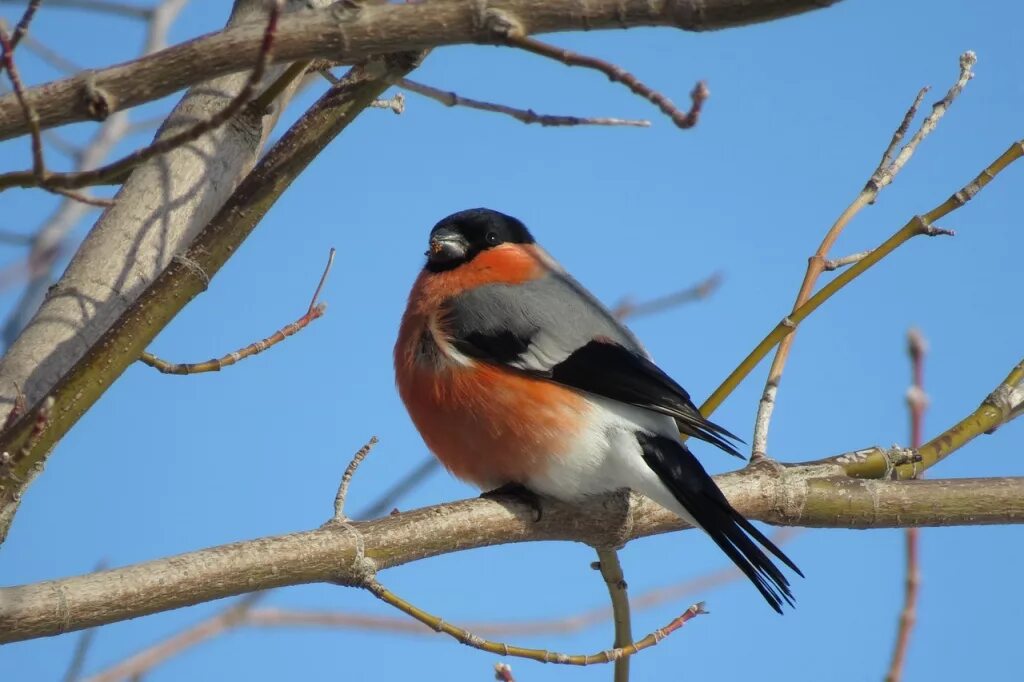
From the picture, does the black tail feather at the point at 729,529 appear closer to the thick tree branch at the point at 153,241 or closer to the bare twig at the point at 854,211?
the bare twig at the point at 854,211

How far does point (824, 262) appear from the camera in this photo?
10.1 feet

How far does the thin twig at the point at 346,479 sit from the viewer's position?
8.34 feet

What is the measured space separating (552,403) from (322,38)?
6.29 feet

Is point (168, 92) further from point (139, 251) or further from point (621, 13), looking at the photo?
point (139, 251)

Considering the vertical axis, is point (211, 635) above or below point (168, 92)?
below

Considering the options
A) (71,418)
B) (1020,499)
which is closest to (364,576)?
(71,418)

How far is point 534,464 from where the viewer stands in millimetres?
3395

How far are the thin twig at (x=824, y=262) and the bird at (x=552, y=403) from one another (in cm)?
11

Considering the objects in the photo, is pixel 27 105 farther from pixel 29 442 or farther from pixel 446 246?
pixel 446 246

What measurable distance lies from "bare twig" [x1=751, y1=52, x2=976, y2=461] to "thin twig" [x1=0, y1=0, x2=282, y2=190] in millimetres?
1775

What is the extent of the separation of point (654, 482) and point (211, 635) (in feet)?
4.24

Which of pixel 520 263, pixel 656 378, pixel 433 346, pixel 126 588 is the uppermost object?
pixel 520 263

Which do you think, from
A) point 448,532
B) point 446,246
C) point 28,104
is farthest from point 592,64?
point 446,246

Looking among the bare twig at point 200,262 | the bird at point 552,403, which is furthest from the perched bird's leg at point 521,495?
the bare twig at point 200,262
